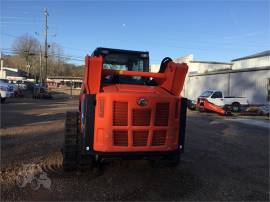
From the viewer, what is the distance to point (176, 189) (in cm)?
613

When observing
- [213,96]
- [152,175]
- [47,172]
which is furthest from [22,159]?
[213,96]

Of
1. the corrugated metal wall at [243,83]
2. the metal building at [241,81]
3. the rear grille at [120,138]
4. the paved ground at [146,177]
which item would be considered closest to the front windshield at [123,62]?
the paved ground at [146,177]

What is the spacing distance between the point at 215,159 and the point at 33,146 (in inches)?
187

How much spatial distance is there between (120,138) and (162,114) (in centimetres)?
81

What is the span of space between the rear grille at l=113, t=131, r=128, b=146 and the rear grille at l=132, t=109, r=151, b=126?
25cm

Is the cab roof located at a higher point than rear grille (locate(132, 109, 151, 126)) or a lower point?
higher

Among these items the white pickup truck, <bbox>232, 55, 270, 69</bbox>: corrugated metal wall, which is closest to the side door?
the white pickup truck

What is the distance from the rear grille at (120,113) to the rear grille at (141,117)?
0.14m

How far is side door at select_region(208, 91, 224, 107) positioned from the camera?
27.5 m

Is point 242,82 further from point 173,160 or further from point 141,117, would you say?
point 141,117

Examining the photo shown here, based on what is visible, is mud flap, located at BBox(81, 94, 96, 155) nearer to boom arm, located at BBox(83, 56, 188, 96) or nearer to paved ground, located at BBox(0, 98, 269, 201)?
boom arm, located at BBox(83, 56, 188, 96)

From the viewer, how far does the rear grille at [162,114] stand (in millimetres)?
5949

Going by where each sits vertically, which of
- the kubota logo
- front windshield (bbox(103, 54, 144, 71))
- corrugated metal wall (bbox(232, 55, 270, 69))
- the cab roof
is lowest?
the kubota logo

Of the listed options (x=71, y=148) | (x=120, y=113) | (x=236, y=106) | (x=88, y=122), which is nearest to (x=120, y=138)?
(x=120, y=113)
